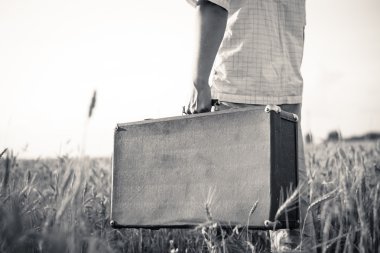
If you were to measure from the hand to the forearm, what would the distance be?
0.06 ft

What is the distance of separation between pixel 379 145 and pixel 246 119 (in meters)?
2.33

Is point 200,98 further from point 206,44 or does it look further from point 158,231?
point 158,231

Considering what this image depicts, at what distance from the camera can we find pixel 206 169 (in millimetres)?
1783

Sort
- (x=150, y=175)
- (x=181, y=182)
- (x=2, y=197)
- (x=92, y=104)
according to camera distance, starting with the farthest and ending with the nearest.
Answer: (x=150, y=175), (x=181, y=182), (x=2, y=197), (x=92, y=104)

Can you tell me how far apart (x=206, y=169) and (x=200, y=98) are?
0.91 feet

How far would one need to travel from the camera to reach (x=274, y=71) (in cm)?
190

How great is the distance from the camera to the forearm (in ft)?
5.94

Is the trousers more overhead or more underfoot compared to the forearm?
more underfoot

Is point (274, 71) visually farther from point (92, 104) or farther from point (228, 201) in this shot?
point (92, 104)

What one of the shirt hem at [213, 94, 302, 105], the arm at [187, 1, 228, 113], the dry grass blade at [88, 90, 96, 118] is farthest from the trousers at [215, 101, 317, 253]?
the dry grass blade at [88, 90, 96, 118]

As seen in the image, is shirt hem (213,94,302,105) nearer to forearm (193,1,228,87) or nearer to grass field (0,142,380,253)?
forearm (193,1,228,87)

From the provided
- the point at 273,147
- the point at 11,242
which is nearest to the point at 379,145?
the point at 273,147

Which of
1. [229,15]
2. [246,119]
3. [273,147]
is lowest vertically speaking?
[273,147]

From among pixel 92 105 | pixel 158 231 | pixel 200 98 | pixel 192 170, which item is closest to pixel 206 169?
pixel 192 170
